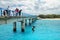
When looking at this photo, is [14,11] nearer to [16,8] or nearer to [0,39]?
[16,8]

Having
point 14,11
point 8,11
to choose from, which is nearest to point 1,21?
point 8,11

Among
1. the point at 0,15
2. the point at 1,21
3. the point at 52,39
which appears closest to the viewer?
the point at 1,21

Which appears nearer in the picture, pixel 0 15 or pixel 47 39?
pixel 0 15

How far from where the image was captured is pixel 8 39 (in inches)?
290

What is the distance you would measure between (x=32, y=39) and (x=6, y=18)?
1.81 meters

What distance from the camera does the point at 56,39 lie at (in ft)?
23.3

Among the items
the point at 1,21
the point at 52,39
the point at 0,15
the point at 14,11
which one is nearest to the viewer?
the point at 1,21

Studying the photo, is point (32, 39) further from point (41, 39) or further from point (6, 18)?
point (6, 18)

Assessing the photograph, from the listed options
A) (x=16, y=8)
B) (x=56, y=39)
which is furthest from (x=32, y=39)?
(x=16, y=8)

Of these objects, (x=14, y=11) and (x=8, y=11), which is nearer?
(x=8, y=11)

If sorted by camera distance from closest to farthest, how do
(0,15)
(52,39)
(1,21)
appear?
(1,21), (0,15), (52,39)

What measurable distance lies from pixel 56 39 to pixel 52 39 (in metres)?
0.13

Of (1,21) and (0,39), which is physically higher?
(1,21)

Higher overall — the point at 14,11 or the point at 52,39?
the point at 14,11
